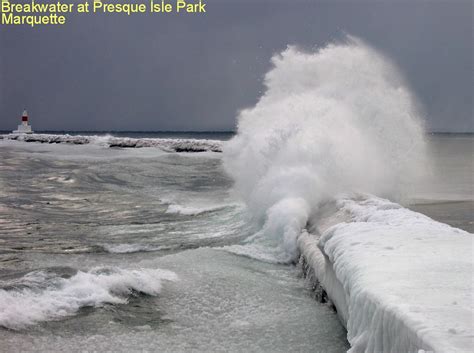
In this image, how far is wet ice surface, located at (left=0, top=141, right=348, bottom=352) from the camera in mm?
4691

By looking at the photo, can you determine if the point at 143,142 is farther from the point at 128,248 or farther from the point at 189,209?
the point at 128,248

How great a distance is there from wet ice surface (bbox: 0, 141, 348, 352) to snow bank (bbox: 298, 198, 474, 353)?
53 centimetres

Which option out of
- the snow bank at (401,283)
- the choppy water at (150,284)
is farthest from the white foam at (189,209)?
the snow bank at (401,283)

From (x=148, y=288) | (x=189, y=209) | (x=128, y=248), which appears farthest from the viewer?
(x=189, y=209)

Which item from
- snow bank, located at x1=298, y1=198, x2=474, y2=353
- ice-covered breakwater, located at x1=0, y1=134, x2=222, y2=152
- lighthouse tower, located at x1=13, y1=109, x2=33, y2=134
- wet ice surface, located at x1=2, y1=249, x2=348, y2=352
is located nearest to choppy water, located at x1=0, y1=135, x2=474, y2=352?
wet ice surface, located at x1=2, y1=249, x2=348, y2=352

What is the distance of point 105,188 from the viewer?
16953 mm

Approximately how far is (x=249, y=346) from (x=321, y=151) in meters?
6.58

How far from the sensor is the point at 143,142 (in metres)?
49.7

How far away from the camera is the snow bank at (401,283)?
3019mm

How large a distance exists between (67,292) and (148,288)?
2.74 feet

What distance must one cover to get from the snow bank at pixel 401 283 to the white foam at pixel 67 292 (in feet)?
6.26

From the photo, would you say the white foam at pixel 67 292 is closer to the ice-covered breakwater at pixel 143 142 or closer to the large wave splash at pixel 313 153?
the large wave splash at pixel 313 153

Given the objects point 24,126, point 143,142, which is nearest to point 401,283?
point 143,142

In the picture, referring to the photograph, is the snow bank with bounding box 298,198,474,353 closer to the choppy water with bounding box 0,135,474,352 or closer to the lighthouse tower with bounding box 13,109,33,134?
the choppy water with bounding box 0,135,474,352
